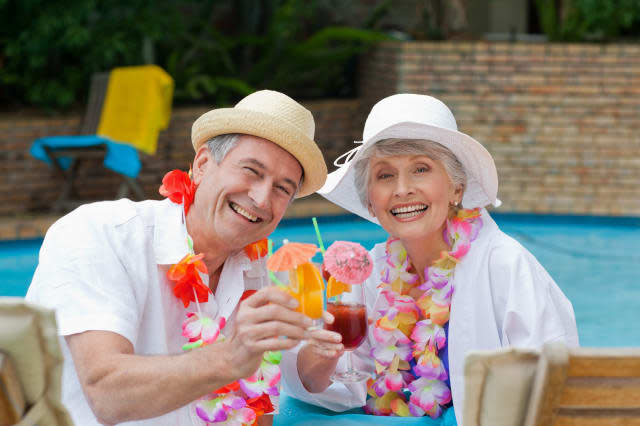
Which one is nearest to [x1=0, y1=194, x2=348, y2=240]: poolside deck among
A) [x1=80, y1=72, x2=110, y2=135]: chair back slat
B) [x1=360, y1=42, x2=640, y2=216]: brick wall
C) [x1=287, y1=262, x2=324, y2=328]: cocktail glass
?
[x1=80, y1=72, x2=110, y2=135]: chair back slat

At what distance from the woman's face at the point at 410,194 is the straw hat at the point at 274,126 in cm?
25

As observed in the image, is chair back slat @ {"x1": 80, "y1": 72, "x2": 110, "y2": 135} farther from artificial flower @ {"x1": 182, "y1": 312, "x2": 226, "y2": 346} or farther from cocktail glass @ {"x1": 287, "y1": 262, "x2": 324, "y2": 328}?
cocktail glass @ {"x1": 287, "y1": 262, "x2": 324, "y2": 328}

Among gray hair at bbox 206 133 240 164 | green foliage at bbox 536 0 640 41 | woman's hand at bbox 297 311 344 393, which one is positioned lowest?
woman's hand at bbox 297 311 344 393

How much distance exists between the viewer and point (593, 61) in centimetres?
895

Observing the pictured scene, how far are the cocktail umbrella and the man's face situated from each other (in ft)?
1.29

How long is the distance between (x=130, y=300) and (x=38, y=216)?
268 inches

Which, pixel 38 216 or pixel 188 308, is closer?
pixel 188 308

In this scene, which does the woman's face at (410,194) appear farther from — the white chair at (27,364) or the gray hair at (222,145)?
the white chair at (27,364)

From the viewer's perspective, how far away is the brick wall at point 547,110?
353 inches

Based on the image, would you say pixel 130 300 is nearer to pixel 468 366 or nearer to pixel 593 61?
pixel 468 366

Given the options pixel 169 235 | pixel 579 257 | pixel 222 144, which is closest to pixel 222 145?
pixel 222 144

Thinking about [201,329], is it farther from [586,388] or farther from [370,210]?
[586,388]

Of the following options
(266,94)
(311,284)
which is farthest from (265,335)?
(266,94)

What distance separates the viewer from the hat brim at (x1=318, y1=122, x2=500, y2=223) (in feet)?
8.63
